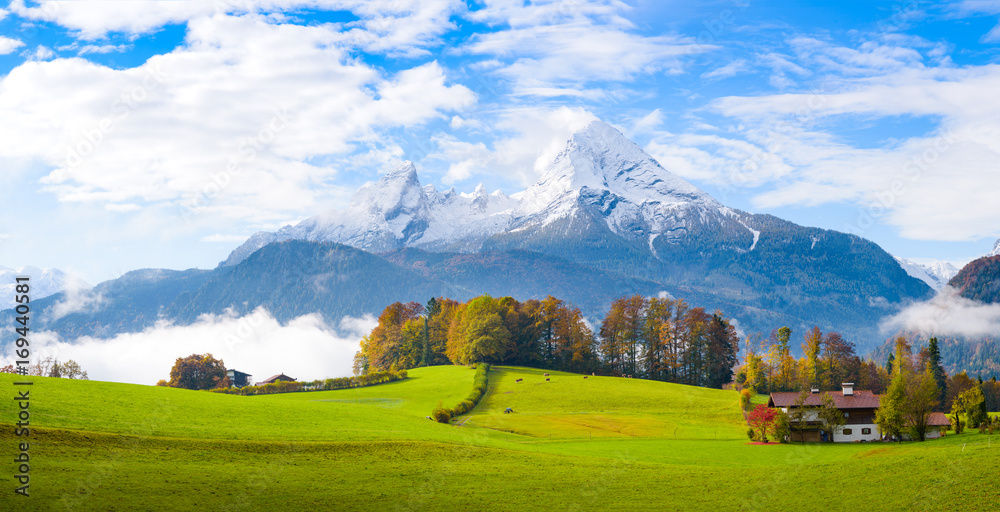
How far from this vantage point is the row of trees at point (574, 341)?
124 m

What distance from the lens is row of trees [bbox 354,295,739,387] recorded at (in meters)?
124

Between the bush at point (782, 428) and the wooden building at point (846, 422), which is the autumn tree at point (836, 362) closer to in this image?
the wooden building at point (846, 422)

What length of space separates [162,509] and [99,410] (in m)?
23.8

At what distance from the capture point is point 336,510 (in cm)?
3534

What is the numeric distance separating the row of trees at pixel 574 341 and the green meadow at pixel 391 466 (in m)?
54.6

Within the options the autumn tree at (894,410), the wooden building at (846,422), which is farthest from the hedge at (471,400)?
the autumn tree at (894,410)

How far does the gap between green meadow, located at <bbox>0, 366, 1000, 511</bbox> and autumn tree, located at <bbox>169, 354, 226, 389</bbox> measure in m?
53.7

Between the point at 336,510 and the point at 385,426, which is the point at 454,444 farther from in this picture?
the point at 336,510

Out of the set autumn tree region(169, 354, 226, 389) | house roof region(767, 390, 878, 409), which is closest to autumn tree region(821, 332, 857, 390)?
house roof region(767, 390, 878, 409)

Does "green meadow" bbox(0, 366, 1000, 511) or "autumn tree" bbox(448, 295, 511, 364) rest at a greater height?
"autumn tree" bbox(448, 295, 511, 364)

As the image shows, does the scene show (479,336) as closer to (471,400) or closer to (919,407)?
(471,400)

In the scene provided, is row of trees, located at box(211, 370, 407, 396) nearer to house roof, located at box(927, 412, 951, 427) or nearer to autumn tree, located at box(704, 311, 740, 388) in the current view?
autumn tree, located at box(704, 311, 740, 388)

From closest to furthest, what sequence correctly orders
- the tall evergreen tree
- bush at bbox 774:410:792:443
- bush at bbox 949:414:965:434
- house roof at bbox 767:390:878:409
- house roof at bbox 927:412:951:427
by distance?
house roof at bbox 927:412:951:427 < bush at bbox 949:414:965:434 < bush at bbox 774:410:792:443 < house roof at bbox 767:390:878:409 < the tall evergreen tree

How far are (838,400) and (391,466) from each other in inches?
2167
